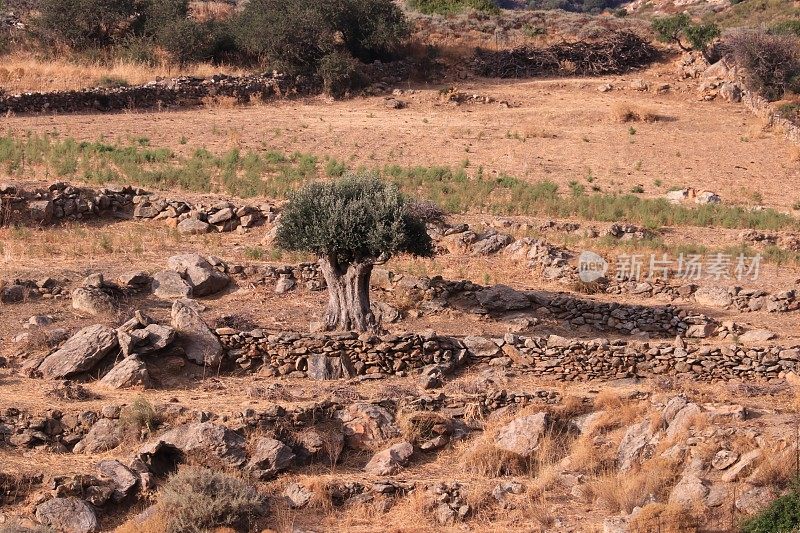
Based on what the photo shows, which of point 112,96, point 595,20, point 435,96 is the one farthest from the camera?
point 595,20

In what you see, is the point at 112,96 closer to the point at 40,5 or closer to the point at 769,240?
the point at 40,5

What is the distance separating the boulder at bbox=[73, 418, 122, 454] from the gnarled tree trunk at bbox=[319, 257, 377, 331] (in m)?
4.50

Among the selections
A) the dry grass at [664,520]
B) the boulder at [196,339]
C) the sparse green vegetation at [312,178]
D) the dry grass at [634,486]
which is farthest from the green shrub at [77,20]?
the dry grass at [664,520]

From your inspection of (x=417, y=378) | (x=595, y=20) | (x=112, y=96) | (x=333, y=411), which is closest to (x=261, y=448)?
(x=333, y=411)

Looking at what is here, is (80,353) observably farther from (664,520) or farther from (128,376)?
(664,520)

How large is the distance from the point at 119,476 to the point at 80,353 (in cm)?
316

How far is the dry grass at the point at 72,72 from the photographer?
108ft

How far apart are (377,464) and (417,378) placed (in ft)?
9.15

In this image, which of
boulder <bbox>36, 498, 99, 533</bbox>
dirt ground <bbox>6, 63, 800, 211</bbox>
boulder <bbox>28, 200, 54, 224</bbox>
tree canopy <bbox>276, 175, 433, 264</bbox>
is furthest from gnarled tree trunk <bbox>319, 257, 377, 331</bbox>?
dirt ground <bbox>6, 63, 800, 211</bbox>

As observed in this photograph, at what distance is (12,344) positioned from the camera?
14.9 m

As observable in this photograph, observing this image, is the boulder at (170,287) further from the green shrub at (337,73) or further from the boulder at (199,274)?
the green shrub at (337,73)

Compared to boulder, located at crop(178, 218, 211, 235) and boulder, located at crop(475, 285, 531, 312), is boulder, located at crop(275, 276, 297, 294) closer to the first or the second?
boulder, located at crop(475, 285, 531, 312)

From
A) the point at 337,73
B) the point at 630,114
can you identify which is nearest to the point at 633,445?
the point at 630,114

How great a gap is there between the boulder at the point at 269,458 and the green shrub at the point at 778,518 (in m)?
5.09
